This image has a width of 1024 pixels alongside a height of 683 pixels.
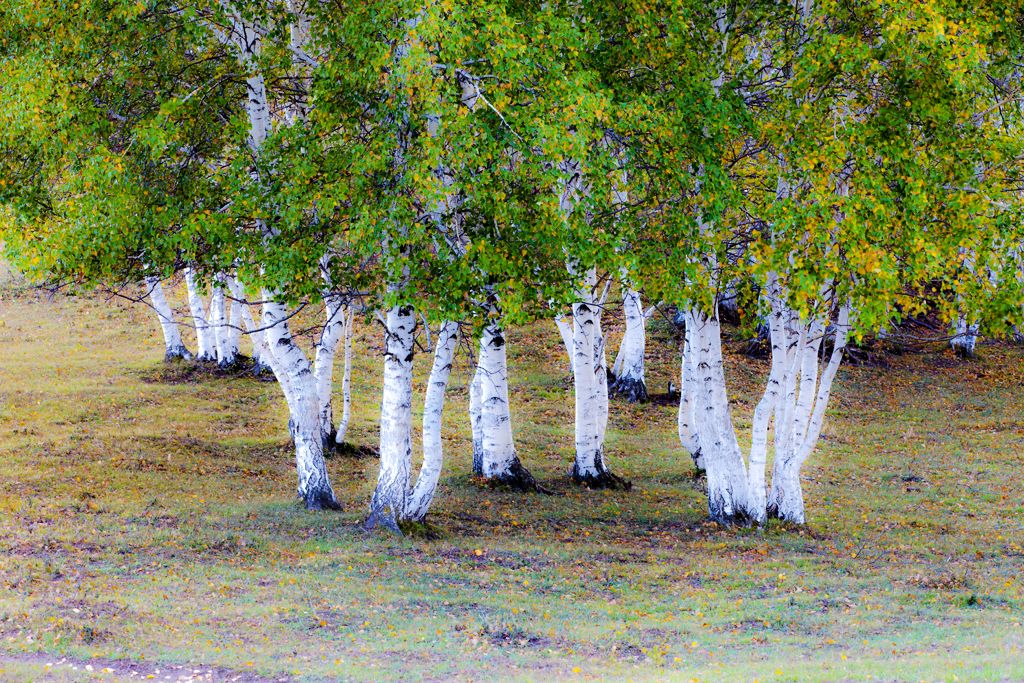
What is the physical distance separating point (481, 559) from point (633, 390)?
16687mm

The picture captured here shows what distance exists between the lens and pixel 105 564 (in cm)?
1441

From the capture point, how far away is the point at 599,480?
22.6 meters

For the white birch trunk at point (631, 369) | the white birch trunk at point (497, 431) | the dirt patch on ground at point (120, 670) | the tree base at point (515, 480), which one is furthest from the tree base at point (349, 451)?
the dirt patch on ground at point (120, 670)

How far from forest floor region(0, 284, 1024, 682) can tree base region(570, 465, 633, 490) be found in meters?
0.63

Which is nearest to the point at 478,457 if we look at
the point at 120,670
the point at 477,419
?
the point at 477,419

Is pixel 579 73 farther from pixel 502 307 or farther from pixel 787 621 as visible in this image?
pixel 787 621

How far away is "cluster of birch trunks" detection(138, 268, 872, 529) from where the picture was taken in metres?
17.1

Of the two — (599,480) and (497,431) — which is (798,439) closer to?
(599,480)

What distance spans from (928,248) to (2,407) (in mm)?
22311

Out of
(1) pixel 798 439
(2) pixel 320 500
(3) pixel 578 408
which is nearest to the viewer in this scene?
(2) pixel 320 500

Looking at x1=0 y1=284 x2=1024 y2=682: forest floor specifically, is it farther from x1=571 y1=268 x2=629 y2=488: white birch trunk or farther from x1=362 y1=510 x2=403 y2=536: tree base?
x1=571 y1=268 x2=629 y2=488: white birch trunk

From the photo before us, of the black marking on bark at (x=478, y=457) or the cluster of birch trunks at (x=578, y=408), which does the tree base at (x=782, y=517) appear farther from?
the black marking on bark at (x=478, y=457)

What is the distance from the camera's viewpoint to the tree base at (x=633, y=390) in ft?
105

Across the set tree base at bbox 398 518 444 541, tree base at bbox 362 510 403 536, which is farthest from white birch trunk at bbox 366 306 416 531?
tree base at bbox 398 518 444 541
